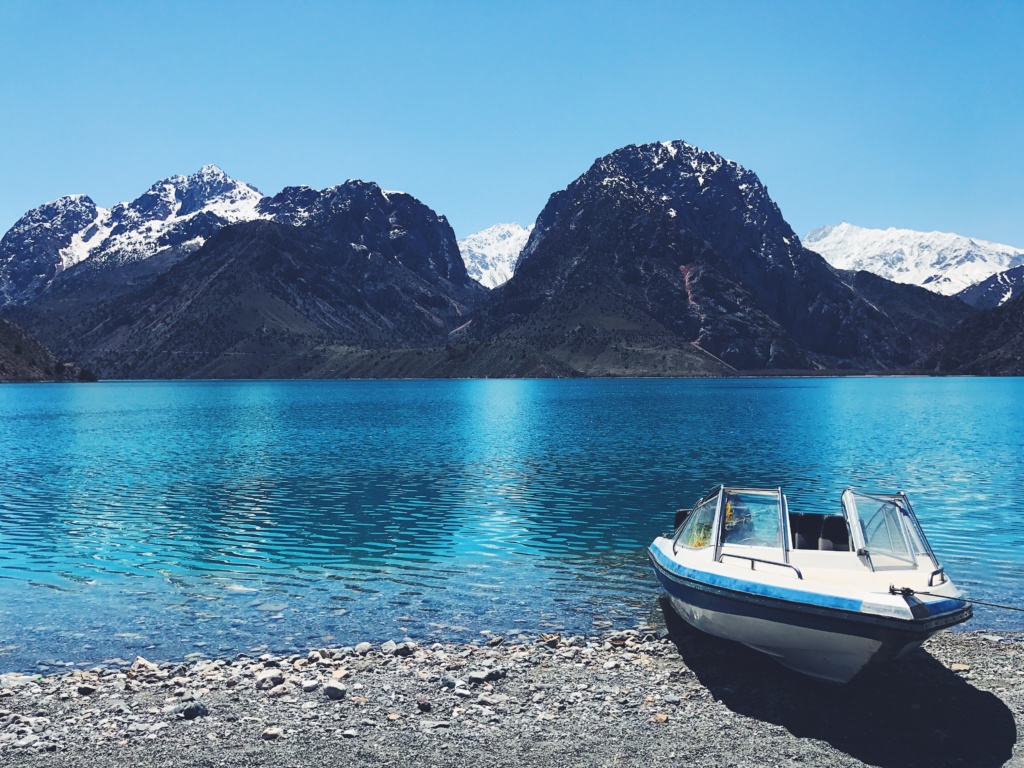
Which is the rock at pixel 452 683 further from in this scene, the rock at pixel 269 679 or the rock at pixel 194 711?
the rock at pixel 194 711

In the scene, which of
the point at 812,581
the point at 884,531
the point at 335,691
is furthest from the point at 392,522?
the point at 812,581

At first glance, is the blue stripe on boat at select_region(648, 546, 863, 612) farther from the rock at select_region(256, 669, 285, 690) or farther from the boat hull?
the rock at select_region(256, 669, 285, 690)

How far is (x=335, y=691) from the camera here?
1661 cm

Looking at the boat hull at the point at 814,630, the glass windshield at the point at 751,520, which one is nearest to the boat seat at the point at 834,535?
the glass windshield at the point at 751,520

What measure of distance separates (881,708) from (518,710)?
23.7 ft

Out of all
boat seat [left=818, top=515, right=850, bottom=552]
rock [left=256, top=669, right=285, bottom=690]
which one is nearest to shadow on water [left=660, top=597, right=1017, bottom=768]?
boat seat [left=818, top=515, right=850, bottom=552]

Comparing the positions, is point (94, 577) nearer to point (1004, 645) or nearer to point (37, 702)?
point (37, 702)

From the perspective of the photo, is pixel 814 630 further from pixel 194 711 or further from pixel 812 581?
pixel 194 711

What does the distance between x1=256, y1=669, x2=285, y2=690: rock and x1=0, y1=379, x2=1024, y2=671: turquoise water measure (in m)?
3.07

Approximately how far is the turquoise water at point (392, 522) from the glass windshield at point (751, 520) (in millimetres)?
4401

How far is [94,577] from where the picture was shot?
2898 cm

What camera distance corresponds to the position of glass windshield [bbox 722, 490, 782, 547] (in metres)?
19.8

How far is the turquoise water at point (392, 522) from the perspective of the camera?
23.4 m

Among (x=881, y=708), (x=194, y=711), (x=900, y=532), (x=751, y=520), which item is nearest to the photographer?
(x=194, y=711)
